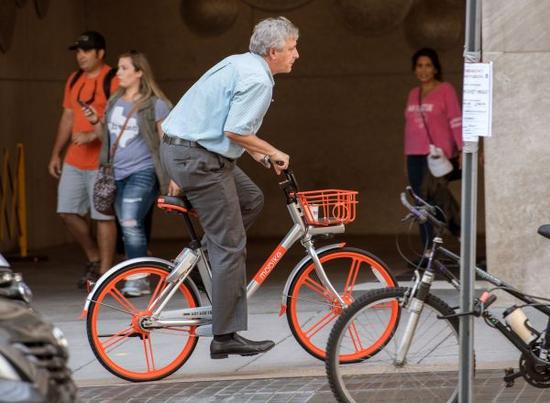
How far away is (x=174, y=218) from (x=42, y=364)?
1113cm

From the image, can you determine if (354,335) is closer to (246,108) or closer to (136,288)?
(246,108)

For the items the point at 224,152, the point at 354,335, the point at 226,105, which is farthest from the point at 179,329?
the point at 354,335

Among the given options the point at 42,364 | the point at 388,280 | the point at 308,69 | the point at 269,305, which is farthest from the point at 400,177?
the point at 42,364

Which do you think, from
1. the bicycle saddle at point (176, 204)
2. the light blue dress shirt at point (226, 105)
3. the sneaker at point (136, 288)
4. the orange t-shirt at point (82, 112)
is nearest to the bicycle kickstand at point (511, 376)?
the light blue dress shirt at point (226, 105)

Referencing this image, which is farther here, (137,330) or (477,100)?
(137,330)

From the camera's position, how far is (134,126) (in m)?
9.83

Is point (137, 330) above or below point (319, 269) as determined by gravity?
below

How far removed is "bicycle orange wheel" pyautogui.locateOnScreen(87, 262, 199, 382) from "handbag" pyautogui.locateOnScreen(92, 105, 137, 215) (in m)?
2.45

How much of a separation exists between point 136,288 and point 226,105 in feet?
4.19

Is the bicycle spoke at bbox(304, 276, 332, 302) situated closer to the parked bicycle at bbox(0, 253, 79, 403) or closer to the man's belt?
the man's belt

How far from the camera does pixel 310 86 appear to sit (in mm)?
15164

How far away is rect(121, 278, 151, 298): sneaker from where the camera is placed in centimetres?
752

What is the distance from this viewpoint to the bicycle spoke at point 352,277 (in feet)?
25.0

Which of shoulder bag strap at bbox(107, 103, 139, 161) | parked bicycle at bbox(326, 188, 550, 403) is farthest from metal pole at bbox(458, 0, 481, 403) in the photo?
shoulder bag strap at bbox(107, 103, 139, 161)
